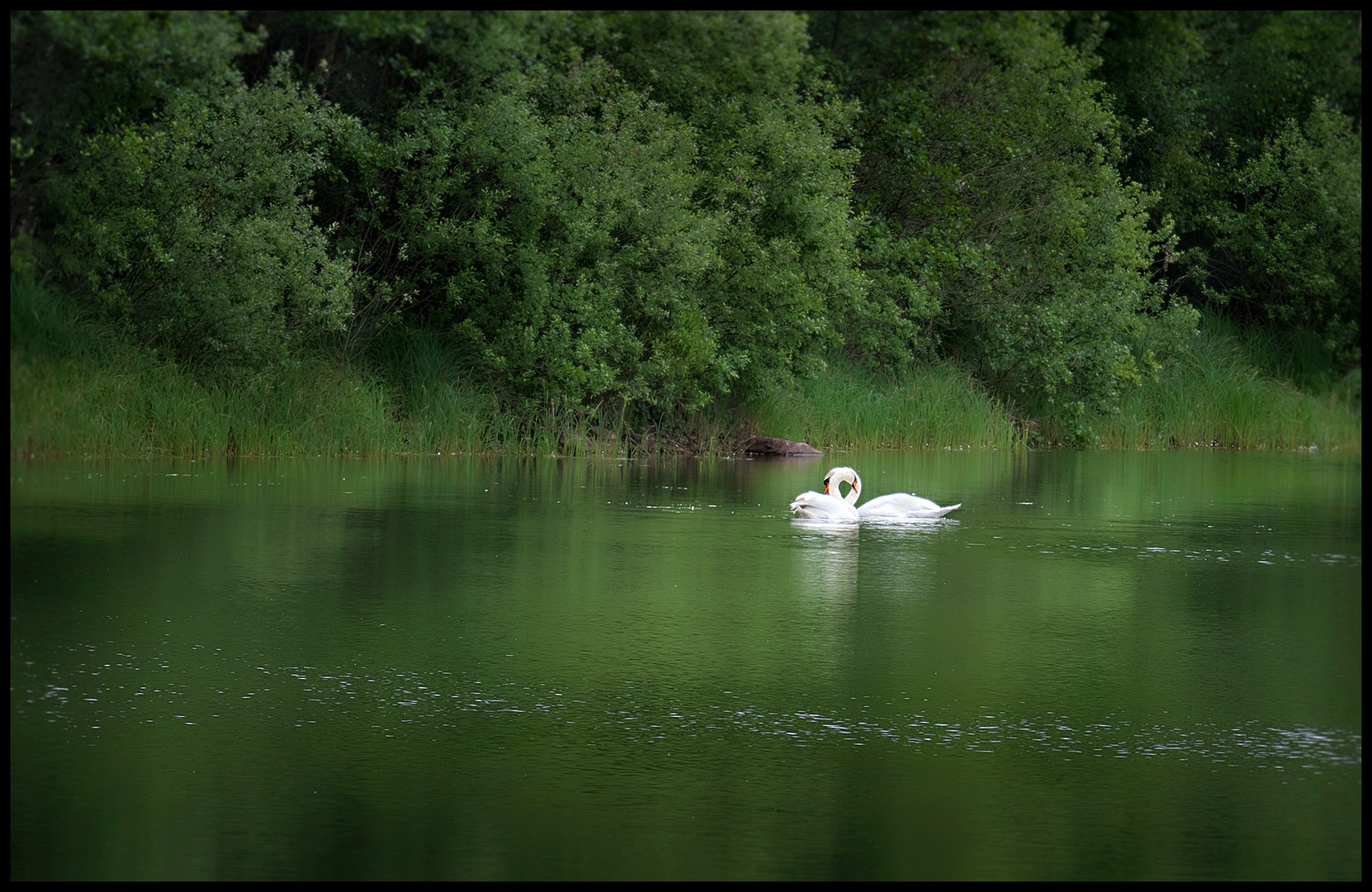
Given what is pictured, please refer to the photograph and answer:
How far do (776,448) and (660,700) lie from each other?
16697 mm

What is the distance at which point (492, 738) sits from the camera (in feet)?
16.8

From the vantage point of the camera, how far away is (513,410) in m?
20.6

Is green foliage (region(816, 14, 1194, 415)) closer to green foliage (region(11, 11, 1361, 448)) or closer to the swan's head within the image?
green foliage (region(11, 11, 1361, 448))

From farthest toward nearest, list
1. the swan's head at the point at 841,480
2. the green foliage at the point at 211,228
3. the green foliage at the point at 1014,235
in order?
the green foliage at the point at 1014,235, the swan's head at the point at 841,480, the green foliage at the point at 211,228

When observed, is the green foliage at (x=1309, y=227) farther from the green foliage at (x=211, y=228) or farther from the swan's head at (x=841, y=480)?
the green foliage at (x=211, y=228)

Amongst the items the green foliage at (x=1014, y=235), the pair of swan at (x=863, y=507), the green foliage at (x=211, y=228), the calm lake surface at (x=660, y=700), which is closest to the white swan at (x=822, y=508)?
the pair of swan at (x=863, y=507)

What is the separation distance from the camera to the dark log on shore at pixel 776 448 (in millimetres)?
22266

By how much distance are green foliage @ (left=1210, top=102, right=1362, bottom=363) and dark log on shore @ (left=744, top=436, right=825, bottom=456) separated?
8691mm

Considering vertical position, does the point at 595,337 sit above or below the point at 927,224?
below

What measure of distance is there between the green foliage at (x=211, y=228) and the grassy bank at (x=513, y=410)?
405 millimetres

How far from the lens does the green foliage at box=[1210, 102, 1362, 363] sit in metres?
10.7

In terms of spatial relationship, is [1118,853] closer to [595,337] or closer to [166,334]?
[166,334]

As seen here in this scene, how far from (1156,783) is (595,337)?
50.3 ft

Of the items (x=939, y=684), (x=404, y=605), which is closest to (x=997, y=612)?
(x=939, y=684)
